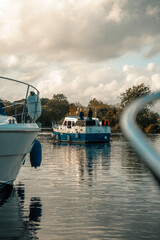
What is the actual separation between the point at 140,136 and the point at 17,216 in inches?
288

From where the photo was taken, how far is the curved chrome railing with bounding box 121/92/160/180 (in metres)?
1.32

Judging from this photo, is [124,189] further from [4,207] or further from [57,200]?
[4,207]

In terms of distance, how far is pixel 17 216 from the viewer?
8234 millimetres

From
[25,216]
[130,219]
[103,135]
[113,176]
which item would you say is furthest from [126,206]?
[103,135]

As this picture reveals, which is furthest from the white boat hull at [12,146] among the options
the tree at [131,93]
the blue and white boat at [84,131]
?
the tree at [131,93]

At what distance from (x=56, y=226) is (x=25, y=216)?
1.12 meters

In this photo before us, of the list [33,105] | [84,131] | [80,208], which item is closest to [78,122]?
[84,131]

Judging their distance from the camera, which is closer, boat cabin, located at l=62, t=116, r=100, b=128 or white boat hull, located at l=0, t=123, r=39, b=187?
white boat hull, located at l=0, t=123, r=39, b=187

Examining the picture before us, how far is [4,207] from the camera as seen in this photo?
9.18 metres

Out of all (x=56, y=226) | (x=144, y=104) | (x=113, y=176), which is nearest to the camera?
(x=144, y=104)

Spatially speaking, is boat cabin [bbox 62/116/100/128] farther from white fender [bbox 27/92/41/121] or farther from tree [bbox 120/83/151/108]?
tree [bbox 120/83/151/108]

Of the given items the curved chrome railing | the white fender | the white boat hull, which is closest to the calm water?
the white boat hull

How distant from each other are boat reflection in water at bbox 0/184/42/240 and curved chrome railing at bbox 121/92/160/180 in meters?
5.66

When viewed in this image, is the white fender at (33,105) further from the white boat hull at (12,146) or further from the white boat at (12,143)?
the white boat hull at (12,146)
